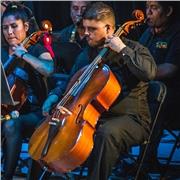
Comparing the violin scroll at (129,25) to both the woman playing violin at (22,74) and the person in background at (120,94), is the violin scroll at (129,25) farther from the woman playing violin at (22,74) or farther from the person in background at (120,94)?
the woman playing violin at (22,74)

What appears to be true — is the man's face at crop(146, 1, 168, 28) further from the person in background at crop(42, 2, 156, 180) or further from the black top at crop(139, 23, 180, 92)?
the person in background at crop(42, 2, 156, 180)

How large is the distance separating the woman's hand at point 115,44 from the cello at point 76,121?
0.04m

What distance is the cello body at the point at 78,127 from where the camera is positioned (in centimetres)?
279

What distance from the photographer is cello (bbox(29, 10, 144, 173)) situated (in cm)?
280

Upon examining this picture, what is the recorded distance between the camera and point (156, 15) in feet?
11.8

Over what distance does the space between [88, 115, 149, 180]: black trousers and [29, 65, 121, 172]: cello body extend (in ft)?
0.22

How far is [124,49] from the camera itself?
118 inches

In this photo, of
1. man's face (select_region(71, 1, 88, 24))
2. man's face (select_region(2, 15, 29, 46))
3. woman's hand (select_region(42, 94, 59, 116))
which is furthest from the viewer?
man's face (select_region(71, 1, 88, 24))

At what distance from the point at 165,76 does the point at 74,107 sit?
0.71m

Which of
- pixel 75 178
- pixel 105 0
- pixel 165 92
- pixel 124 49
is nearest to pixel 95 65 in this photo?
pixel 124 49

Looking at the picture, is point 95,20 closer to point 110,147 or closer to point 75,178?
point 110,147

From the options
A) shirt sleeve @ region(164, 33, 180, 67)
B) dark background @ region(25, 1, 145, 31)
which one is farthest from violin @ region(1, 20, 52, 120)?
dark background @ region(25, 1, 145, 31)

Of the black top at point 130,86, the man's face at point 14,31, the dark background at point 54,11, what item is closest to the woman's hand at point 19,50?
the man's face at point 14,31

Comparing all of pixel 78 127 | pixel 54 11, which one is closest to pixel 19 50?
pixel 78 127
